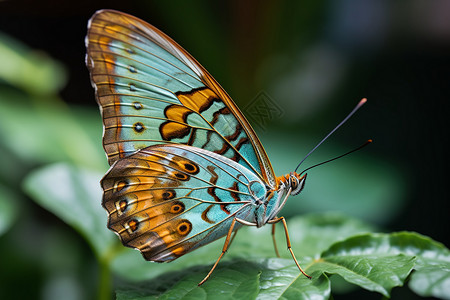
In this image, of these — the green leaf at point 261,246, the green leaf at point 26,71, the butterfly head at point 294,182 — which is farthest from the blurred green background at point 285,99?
the butterfly head at point 294,182

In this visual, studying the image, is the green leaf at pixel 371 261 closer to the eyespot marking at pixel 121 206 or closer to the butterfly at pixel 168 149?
the butterfly at pixel 168 149

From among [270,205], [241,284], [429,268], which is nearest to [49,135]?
[270,205]

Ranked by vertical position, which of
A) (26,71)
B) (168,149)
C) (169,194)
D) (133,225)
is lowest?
(133,225)

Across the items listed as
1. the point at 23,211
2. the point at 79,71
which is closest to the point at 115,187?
the point at 23,211

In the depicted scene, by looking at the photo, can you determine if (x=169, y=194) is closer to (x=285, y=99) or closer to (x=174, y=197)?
(x=174, y=197)

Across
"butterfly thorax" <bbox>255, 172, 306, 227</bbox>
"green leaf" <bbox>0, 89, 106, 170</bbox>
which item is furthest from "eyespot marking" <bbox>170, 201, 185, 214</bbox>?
"green leaf" <bbox>0, 89, 106, 170</bbox>

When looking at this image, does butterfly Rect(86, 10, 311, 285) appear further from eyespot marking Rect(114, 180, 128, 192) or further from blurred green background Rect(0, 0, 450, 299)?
blurred green background Rect(0, 0, 450, 299)
